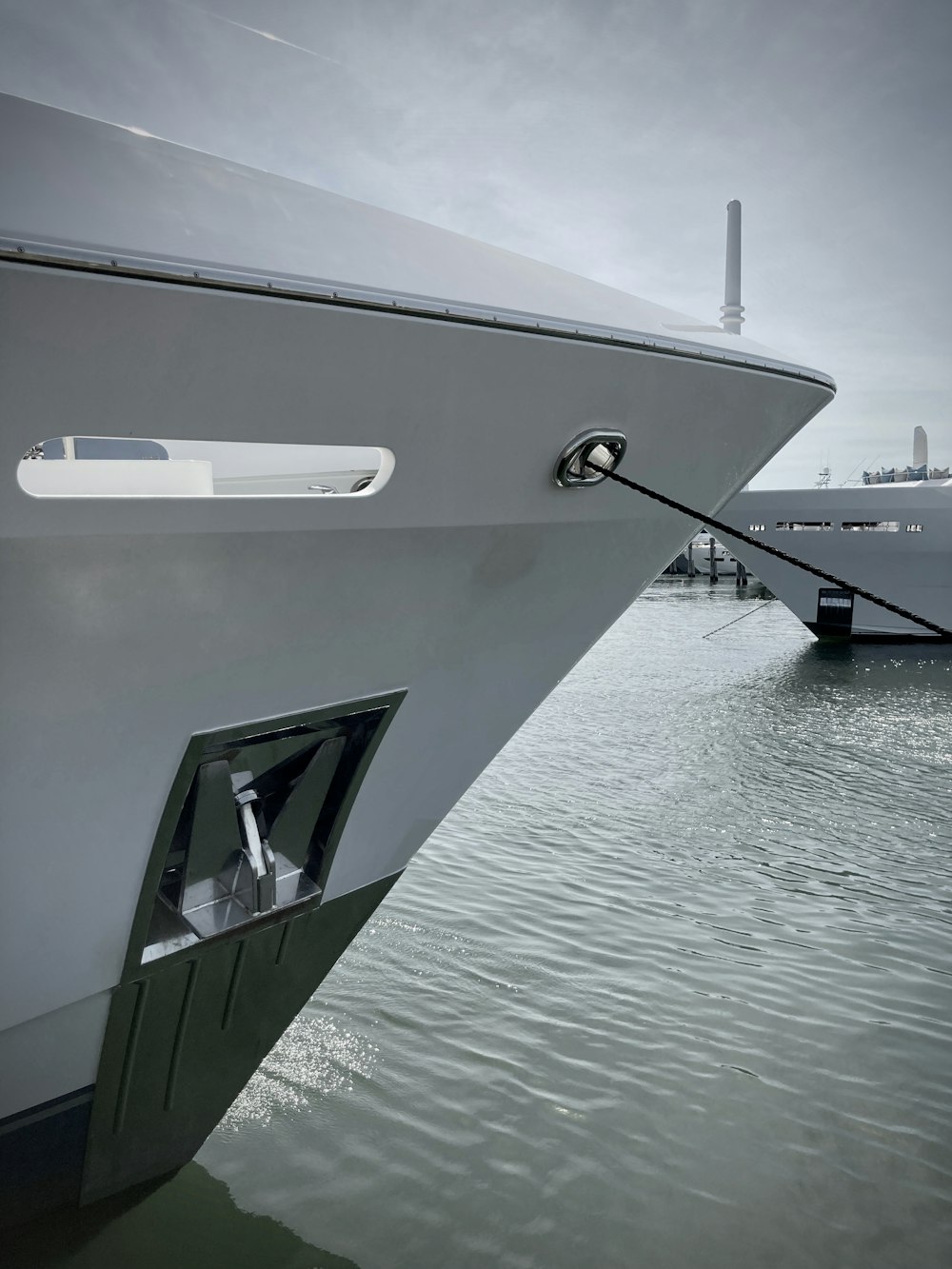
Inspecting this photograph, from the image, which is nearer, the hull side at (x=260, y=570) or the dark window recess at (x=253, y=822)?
the hull side at (x=260, y=570)

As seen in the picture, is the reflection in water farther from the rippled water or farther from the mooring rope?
the mooring rope

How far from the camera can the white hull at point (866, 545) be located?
20.1 meters

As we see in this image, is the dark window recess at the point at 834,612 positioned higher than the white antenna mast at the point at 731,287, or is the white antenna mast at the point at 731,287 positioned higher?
the white antenna mast at the point at 731,287

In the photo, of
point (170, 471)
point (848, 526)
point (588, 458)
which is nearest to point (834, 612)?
point (848, 526)

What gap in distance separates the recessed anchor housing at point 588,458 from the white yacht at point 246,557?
0.01 metres

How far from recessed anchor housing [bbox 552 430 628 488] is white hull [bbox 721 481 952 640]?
685 inches

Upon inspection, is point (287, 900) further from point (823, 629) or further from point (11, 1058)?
point (823, 629)

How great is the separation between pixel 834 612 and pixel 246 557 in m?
21.5

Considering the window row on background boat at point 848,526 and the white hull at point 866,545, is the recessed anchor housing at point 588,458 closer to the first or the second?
the white hull at point 866,545

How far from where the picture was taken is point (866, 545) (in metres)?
20.9

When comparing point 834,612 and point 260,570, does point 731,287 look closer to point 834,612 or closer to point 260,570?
point 260,570

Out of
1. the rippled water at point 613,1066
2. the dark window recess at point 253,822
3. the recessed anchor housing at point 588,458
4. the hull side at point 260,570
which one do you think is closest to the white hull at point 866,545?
the rippled water at point 613,1066

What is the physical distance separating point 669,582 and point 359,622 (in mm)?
46004

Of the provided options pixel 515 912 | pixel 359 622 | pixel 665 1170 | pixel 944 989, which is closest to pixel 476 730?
pixel 359 622
